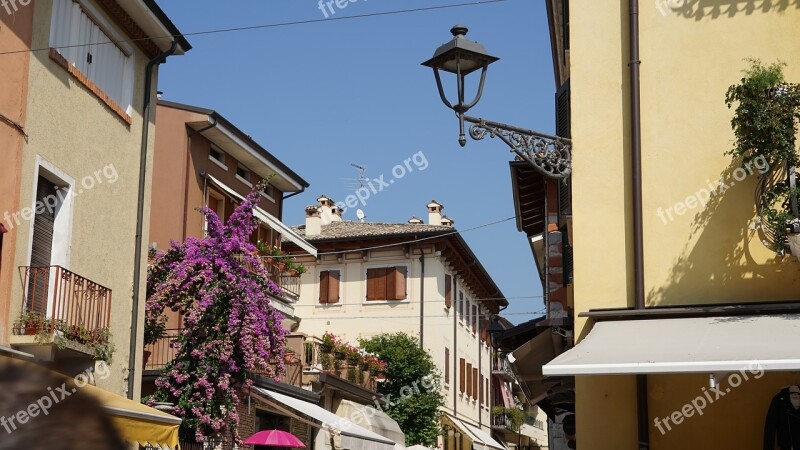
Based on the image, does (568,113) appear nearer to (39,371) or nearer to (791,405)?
(791,405)

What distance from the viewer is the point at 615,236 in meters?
9.75

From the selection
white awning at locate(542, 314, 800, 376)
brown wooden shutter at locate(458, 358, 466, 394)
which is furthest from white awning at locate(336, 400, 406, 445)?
white awning at locate(542, 314, 800, 376)

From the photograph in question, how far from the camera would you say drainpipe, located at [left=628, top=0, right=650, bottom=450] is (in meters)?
9.20

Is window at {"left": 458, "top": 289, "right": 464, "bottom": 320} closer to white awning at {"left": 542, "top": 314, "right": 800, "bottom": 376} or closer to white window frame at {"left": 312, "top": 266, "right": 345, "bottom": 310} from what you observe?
white window frame at {"left": 312, "top": 266, "right": 345, "bottom": 310}

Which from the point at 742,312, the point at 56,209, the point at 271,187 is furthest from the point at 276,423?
the point at 742,312

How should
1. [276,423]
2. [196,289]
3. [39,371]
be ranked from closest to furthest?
[39,371], [196,289], [276,423]

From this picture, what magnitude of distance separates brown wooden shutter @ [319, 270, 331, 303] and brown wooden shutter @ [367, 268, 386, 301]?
1697mm

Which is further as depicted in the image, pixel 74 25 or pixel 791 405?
pixel 74 25

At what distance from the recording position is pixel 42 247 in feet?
44.6

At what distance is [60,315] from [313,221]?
29.4 m

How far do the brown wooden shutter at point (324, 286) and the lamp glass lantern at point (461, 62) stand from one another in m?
32.2

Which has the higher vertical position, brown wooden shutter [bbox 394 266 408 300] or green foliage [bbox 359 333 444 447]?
brown wooden shutter [bbox 394 266 408 300]

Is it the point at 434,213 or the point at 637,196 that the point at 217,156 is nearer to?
the point at 637,196

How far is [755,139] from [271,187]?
2114 centimetres
